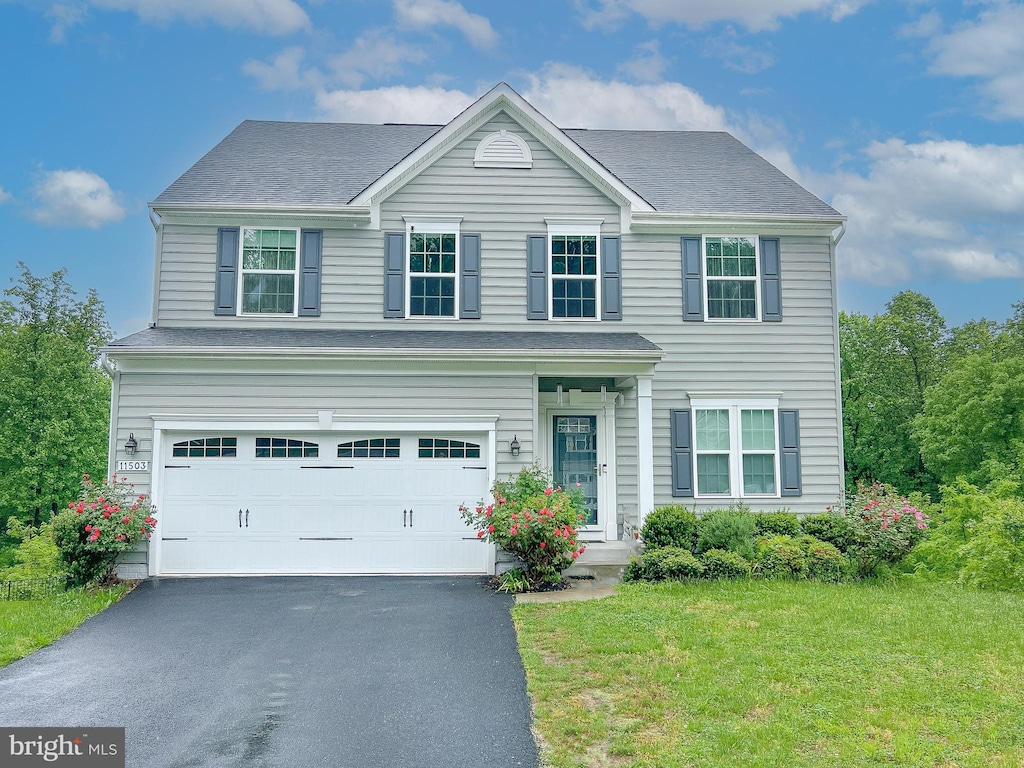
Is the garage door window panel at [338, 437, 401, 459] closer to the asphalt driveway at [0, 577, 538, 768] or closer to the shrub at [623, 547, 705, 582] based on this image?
the asphalt driveway at [0, 577, 538, 768]

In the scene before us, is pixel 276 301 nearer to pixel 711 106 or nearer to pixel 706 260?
pixel 706 260

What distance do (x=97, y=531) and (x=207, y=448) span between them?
184cm

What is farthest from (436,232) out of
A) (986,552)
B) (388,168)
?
(986,552)

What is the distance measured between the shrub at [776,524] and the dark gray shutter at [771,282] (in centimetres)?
351

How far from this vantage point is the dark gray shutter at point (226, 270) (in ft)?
40.3

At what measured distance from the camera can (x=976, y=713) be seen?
16.9ft

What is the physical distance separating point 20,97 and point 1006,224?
169 ft

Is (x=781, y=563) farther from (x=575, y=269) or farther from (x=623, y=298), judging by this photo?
(x=575, y=269)

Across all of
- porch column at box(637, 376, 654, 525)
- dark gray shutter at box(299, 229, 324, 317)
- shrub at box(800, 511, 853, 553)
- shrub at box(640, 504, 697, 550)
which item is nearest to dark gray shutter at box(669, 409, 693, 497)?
porch column at box(637, 376, 654, 525)

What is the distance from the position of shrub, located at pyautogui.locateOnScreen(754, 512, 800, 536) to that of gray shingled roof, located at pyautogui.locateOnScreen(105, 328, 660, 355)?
3.25 metres

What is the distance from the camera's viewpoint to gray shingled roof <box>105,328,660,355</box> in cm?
1079

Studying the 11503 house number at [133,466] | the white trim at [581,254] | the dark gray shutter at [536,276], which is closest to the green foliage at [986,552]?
the white trim at [581,254]

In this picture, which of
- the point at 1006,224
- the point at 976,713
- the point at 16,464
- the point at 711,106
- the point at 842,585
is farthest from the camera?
the point at 1006,224

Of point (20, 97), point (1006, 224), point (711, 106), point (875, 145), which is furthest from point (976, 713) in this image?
point (1006, 224)
